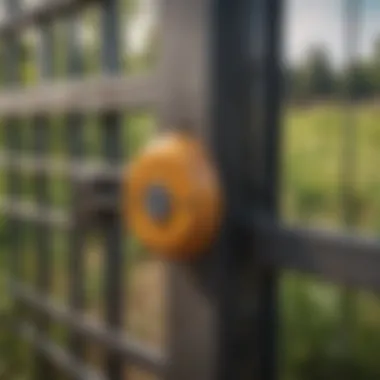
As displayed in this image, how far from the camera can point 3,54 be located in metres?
1.40

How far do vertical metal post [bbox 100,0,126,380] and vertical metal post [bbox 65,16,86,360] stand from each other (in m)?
0.07

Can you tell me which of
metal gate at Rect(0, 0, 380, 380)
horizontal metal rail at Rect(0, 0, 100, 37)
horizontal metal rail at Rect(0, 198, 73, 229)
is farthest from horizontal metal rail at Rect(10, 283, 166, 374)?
horizontal metal rail at Rect(0, 0, 100, 37)

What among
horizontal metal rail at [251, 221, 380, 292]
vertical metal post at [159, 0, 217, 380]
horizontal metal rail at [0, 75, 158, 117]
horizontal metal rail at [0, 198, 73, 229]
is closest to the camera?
horizontal metal rail at [251, 221, 380, 292]

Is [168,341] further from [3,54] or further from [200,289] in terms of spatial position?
[3,54]

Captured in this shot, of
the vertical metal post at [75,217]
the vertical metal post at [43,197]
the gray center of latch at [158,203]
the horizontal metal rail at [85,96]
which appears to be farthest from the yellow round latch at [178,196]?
the vertical metal post at [43,197]

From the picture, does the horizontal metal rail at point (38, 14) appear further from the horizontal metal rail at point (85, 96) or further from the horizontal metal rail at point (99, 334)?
the horizontal metal rail at point (99, 334)

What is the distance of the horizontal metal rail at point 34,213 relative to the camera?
3.86 feet

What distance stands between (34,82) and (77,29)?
0.16 meters

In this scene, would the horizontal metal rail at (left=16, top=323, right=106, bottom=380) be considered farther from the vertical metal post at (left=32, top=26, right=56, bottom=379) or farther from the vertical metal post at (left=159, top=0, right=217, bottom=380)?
the vertical metal post at (left=159, top=0, right=217, bottom=380)

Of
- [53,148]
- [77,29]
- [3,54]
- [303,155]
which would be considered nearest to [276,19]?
[303,155]

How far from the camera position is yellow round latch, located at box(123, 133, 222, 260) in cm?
76

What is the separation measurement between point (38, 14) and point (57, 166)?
0.82ft

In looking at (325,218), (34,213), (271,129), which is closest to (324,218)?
(325,218)

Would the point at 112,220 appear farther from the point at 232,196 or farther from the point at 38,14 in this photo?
the point at 38,14
